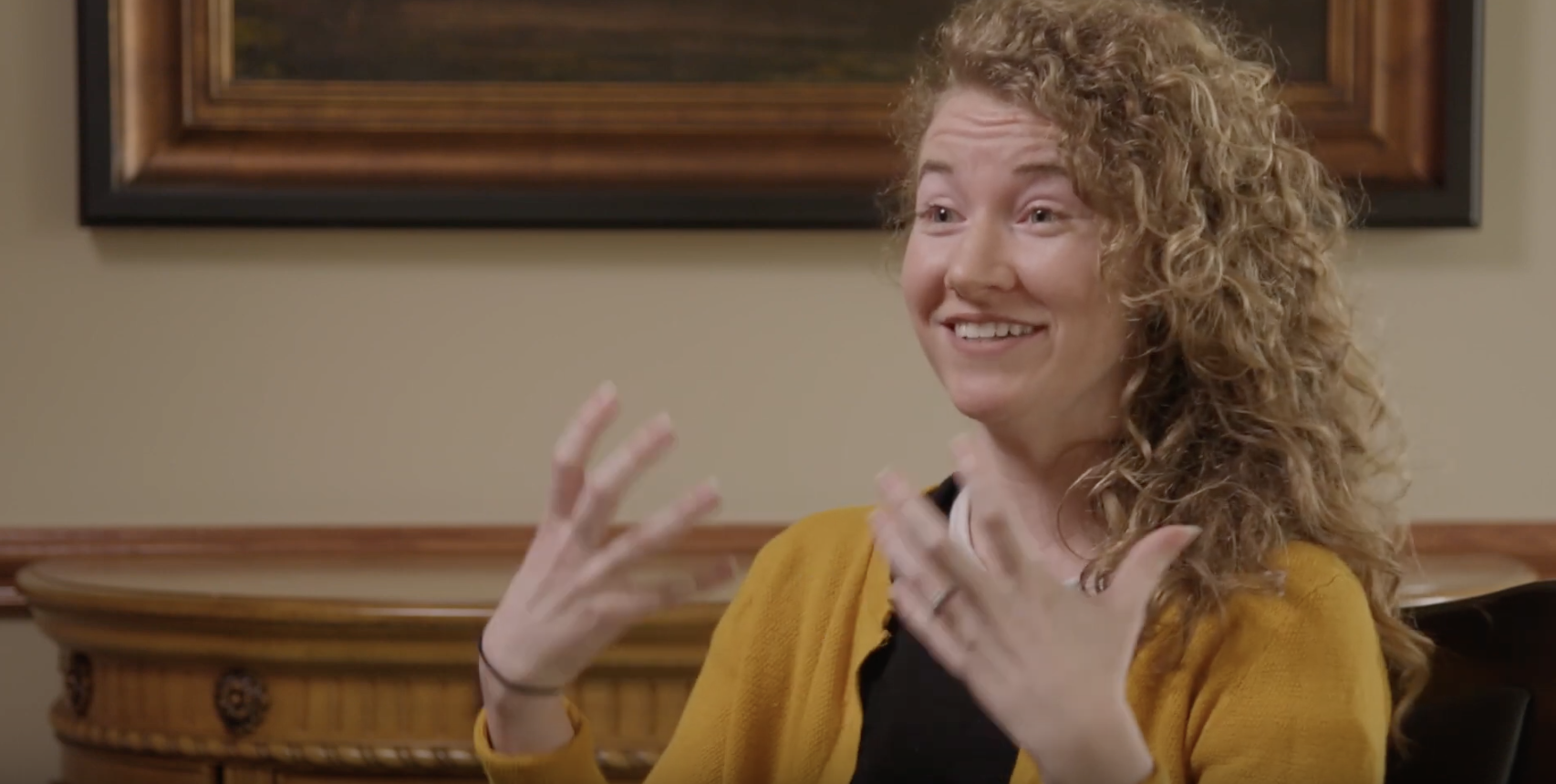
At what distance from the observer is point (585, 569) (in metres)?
1.21

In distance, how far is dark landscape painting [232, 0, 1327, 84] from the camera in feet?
7.38

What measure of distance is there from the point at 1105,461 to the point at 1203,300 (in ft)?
0.48

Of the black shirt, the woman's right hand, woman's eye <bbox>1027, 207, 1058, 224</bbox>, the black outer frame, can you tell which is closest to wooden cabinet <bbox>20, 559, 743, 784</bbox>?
the black shirt

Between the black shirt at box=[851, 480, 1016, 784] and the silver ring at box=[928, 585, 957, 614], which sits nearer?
the silver ring at box=[928, 585, 957, 614]

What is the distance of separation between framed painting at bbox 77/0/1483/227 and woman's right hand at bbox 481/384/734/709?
1097 millimetres

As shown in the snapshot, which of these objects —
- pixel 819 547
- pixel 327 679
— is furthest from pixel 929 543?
pixel 327 679

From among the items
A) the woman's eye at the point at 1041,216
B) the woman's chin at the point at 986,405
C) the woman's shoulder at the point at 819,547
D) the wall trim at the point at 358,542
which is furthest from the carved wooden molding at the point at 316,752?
the woman's eye at the point at 1041,216

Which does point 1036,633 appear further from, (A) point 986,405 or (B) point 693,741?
(B) point 693,741

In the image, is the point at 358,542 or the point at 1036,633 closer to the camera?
the point at 1036,633

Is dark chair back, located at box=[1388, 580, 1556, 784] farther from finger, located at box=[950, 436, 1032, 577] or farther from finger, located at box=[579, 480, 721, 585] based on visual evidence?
finger, located at box=[579, 480, 721, 585]

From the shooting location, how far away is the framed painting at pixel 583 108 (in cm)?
224

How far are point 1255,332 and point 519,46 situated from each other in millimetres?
1248

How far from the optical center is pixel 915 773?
51.3 inches

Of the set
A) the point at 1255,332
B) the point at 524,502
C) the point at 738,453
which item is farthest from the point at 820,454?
the point at 1255,332
